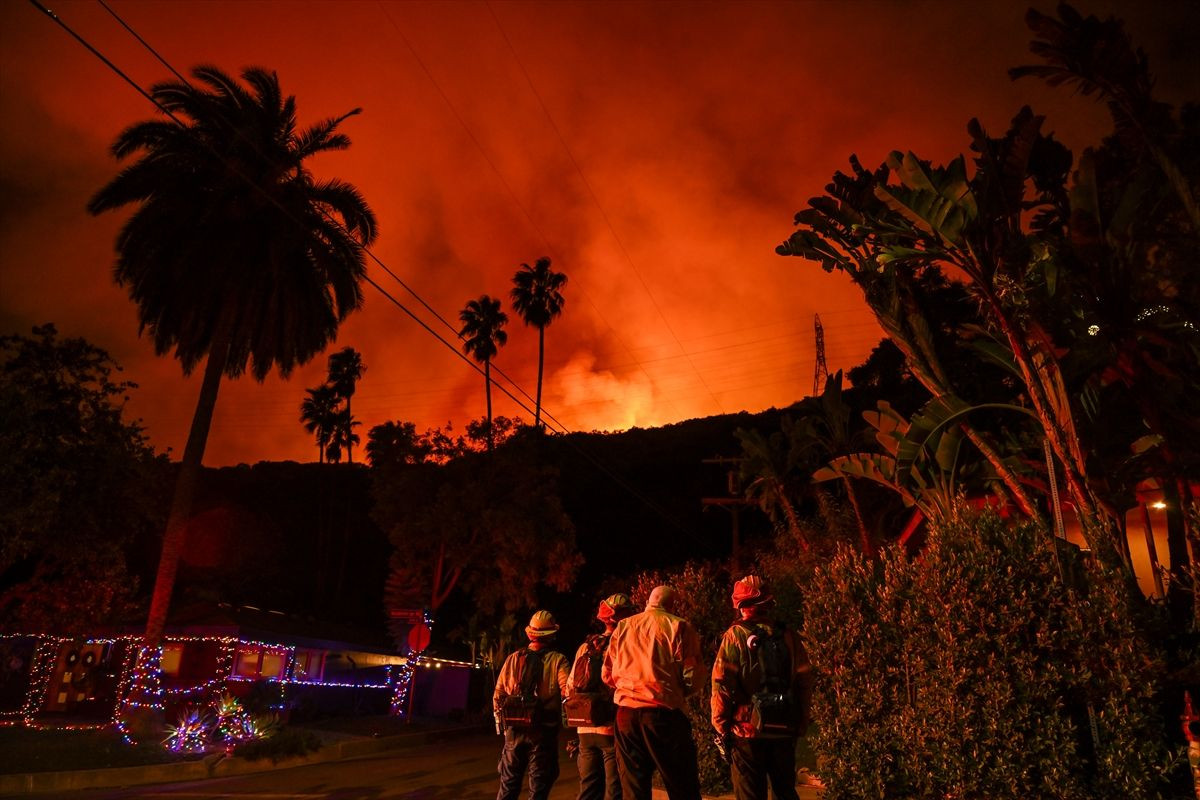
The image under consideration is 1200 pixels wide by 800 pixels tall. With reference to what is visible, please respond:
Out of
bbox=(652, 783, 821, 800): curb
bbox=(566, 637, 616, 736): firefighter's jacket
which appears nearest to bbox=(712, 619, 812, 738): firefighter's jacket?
bbox=(566, 637, 616, 736): firefighter's jacket

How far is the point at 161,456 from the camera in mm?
24938

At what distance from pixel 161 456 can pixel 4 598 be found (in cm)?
540

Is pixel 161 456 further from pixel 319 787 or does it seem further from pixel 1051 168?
pixel 1051 168

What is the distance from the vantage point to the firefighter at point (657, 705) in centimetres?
529

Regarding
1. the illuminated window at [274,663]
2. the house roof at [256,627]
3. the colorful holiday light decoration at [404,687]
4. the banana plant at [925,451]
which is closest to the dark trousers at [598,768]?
the banana plant at [925,451]

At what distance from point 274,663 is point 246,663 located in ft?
3.02

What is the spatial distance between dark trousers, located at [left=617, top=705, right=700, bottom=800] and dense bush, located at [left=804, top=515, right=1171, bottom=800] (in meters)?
1.84

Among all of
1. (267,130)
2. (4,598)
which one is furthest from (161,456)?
(267,130)

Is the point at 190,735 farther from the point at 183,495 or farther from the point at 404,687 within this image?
the point at 404,687

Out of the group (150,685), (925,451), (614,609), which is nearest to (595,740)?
(614,609)

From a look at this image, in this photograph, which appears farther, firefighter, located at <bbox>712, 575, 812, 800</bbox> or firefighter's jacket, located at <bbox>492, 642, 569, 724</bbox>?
firefighter's jacket, located at <bbox>492, 642, 569, 724</bbox>

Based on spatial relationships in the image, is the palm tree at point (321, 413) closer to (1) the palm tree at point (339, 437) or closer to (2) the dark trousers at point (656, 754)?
(1) the palm tree at point (339, 437)

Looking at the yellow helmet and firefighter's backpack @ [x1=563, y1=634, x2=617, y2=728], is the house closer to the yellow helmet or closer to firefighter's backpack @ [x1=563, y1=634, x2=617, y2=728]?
the yellow helmet

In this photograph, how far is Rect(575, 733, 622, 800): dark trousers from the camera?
635 cm
